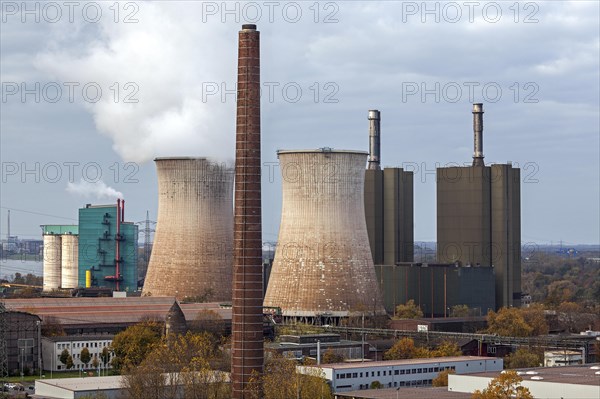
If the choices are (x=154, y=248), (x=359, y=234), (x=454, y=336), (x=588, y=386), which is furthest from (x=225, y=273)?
(x=588, y=386)

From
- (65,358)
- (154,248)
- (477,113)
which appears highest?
(477,113)

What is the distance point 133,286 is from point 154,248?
2142 cm

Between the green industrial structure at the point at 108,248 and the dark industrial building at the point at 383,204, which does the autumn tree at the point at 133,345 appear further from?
the green industrial structure at the point at 108,248

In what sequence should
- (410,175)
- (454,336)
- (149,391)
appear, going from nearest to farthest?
1. (149,391)
2. (454,336)
3. (410,175)

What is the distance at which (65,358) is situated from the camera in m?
45.3

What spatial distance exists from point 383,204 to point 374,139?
3.45 metres

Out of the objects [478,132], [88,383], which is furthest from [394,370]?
[478,132]

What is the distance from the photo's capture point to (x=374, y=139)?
69.1 m

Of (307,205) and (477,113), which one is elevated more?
(477,113)

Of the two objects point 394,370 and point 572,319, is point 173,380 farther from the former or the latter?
point 572,319

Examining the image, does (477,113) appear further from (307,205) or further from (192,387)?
(192,387)

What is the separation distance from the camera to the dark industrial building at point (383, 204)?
68.7 metres

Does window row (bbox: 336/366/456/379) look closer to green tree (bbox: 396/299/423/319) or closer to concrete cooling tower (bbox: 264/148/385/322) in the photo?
concrete cooling tower (bbox: 264/148/385/322)

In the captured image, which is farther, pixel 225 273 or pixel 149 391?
pixel 225 273
